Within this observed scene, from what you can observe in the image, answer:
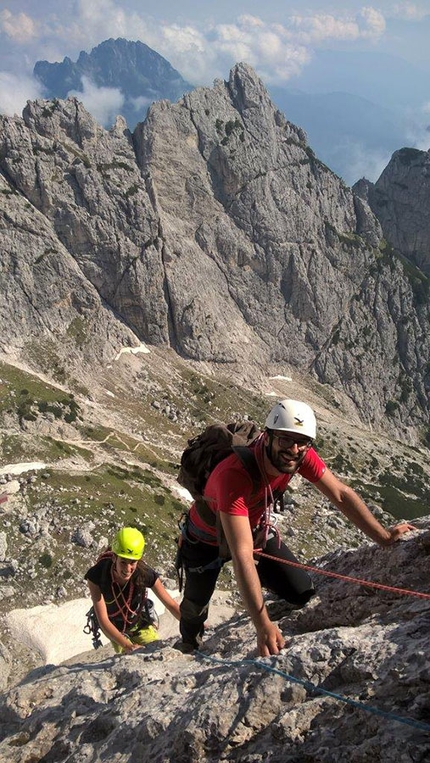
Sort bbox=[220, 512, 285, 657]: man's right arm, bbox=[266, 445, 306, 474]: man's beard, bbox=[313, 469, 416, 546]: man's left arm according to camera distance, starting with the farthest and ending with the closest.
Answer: bbox=[313, 469, 416, 546]: man's left arm
bbox=[266, 445, 306, 474]: man's beard
bbox=[220, 512, 285, 657]: man's right arm

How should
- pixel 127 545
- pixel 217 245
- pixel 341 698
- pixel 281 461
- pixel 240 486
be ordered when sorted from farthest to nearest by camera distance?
pixel 217 245 → pixel 127 545 → pixel 281 461 → pixel 240 486 → pixel 341 698

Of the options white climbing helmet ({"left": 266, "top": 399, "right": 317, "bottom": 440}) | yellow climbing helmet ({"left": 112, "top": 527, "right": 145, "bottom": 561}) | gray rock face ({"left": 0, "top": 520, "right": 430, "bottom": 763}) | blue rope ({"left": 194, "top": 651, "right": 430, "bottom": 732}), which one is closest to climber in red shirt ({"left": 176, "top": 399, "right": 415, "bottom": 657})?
white climbing helmet ({"left": 266, "top": 399, "right": 317, "bottom": 440})

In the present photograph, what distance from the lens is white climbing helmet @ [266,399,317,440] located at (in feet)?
22.2

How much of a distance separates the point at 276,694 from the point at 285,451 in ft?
10.2

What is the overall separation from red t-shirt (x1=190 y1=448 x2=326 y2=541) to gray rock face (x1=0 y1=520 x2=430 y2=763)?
211cm

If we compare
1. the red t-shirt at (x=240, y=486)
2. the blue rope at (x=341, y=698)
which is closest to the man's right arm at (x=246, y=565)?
the red t-shirt at (x=240, y=486)

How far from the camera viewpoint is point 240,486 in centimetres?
655

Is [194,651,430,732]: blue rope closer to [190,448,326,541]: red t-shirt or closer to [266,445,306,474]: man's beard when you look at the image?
[190,448,326,541]: red t-shirt

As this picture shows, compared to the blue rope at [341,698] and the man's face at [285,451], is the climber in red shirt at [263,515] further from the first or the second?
the blue rope at [341,698]

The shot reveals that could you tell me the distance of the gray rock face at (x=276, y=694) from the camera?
18.0 feet

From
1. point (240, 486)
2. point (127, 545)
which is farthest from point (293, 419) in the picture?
point (127, 545)

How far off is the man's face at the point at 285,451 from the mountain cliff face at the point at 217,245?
113 meters

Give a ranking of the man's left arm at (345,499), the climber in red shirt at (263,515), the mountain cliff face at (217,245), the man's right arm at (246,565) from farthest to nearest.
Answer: the mountain cliff face at (217,245) < the man's left arm at (345,499) < the climber in red shirt at (263,515) < the man's right arm at (246,565)

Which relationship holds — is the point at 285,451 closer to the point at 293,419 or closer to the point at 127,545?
the point at 293,419
